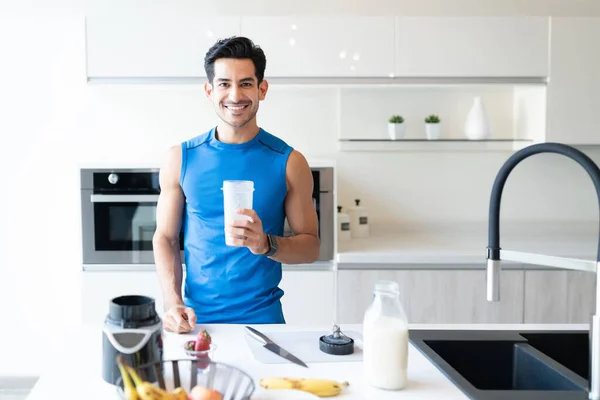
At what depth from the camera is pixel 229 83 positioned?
6.42 ft

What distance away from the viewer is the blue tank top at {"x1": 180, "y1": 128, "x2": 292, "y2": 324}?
77.8 inches

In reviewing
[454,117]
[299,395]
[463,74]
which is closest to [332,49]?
[463,74]

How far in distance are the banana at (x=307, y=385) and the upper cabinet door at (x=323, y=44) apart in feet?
7.04

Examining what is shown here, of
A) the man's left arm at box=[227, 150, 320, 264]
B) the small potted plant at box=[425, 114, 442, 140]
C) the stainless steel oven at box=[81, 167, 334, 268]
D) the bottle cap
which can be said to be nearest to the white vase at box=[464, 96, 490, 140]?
the small potted plant at box=[425, 114, 442, 140]

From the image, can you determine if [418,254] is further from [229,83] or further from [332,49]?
[229,83]

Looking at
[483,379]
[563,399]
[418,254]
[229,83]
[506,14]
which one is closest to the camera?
[563,399]

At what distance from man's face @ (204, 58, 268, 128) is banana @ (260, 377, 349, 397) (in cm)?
92

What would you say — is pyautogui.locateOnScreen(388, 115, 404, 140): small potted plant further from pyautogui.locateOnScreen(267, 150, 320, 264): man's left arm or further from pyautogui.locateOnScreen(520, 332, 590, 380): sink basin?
pyautogui.locateOnScreen(520, 332, 590, 380): sink basin

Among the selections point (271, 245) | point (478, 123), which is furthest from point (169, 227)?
point (478, 123)

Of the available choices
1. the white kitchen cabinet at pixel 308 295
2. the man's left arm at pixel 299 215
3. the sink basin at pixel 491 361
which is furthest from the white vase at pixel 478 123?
the sink basin at pixel 491 361

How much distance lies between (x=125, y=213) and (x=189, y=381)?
2039mm

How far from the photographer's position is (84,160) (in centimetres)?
362

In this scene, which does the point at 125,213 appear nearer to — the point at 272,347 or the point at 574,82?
the point at 272,347

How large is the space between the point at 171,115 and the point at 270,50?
81cm
